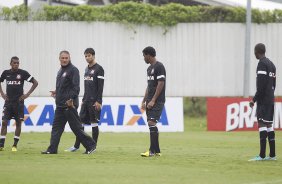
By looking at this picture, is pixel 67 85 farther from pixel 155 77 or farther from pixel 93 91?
pixel 155 77

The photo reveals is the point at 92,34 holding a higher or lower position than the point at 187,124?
higher

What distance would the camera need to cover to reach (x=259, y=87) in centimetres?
1708

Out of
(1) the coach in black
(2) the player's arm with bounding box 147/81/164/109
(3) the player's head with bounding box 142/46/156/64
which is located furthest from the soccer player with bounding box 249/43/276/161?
(1) the coach in black

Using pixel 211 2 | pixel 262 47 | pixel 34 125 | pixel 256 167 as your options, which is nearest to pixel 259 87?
pixel 262 47

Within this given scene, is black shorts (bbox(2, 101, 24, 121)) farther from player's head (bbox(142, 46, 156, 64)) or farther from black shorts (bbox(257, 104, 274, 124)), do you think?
black shorts (bbox(257, 104, 274, 124))

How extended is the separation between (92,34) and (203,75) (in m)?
4.84

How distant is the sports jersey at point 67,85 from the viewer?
60.3ft

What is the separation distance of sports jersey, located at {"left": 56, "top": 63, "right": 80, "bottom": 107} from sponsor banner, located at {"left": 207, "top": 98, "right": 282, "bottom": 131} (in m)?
12.5

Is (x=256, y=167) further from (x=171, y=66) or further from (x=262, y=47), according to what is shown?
(x=171, y=66)

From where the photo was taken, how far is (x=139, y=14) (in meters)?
35.8

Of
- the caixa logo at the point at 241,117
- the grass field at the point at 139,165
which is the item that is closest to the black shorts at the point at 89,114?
the grass field at the point at 139,165

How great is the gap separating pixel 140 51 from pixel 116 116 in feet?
21.1

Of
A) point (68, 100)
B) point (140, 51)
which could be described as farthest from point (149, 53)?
point (140, 51)

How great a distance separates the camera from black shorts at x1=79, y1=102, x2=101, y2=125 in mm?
19375
